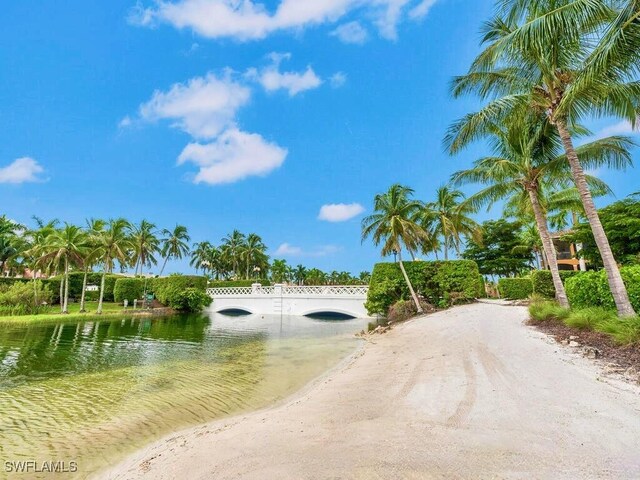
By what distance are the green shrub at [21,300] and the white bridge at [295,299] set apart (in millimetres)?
15912

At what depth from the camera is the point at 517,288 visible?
28.6 metres

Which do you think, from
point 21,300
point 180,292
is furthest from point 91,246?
point 180,292

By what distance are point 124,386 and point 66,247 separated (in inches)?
948

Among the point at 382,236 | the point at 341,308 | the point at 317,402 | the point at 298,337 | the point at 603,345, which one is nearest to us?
the point at 317,402

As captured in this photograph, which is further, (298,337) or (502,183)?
(298,337)

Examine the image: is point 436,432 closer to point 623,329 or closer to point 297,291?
point 623,329

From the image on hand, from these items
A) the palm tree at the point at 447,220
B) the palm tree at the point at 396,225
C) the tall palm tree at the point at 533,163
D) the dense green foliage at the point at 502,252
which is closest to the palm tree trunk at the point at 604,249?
the tall palm tree at the point at 533,163

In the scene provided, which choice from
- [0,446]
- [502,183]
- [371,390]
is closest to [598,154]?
[502,183]

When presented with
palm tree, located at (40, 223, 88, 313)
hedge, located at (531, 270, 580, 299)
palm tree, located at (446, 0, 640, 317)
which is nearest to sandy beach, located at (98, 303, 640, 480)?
palm tree, located at (446, 0, 640, 317)

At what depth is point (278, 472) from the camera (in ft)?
10.4

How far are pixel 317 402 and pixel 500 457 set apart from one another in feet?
11.3

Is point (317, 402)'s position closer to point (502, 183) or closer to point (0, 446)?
point (0, 446)

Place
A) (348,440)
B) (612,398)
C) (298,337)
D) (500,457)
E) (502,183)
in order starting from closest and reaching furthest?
(500,457) < (348,440) < (612,398) < (502,183) < (298,337)

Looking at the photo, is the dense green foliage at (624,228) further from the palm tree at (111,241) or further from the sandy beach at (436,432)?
the palm tree at (111,241)
